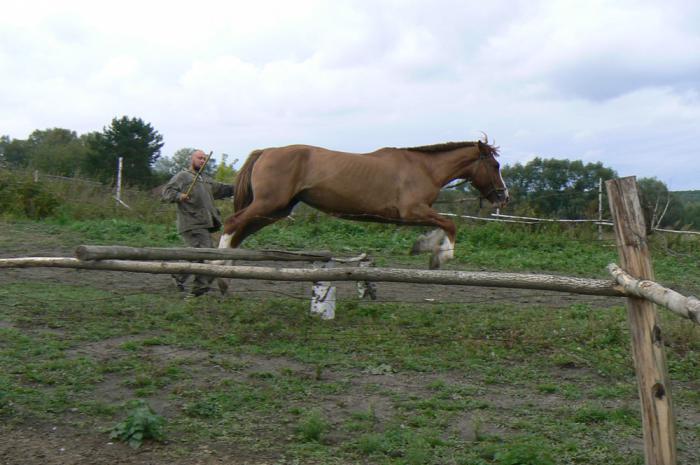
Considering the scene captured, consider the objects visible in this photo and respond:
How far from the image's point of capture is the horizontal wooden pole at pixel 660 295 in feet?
11.2

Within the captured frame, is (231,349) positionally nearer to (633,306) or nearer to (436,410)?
(436,410)

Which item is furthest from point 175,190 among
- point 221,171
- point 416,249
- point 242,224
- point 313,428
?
point 221,171

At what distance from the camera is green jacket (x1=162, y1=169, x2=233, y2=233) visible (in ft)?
30.8

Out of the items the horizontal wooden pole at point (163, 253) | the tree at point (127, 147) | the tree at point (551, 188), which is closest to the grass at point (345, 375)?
the horizontal wooden pole at point (163, 253)

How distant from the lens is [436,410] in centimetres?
530

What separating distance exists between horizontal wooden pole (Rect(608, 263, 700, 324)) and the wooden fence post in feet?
0.24

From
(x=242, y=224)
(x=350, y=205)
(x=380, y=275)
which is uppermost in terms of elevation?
(x=350, y=205)

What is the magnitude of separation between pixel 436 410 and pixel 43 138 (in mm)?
63000

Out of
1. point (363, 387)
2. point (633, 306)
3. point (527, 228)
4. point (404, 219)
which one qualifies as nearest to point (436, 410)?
point (363, 387)

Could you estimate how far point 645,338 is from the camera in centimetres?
402

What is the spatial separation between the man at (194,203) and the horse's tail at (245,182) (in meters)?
0.67

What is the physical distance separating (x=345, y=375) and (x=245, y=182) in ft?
11.6

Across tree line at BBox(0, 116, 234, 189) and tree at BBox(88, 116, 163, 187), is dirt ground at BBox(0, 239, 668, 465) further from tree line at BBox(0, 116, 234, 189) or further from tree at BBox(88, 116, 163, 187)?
tree at BBox(88, 116, 163, 187)

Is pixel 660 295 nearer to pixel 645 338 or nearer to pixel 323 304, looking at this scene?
pixel 645 338
